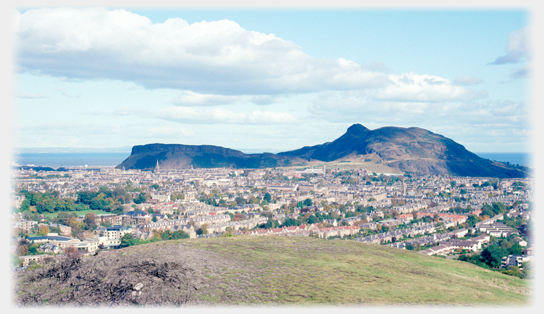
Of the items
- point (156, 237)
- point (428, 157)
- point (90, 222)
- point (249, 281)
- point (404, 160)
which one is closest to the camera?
point (249, 281)

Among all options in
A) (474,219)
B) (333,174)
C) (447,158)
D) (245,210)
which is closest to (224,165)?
(333,174)

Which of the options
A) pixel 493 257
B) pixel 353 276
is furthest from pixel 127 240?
pixel 353 276

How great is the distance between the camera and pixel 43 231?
2067 inches

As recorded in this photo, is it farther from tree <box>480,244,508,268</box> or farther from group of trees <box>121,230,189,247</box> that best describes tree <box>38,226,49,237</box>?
tree <box>480,244,508,268</box>

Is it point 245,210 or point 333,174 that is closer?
point 245,210

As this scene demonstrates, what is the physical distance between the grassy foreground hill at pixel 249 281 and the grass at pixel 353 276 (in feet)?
0.10

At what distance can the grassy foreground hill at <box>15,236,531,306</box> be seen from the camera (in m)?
11.9

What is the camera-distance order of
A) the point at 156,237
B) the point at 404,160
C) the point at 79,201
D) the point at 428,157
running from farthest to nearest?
1. the point at 428,157
2. the point at 404,160
3. the point at 79,201
4. the point at 156,237

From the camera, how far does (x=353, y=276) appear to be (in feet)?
47.8

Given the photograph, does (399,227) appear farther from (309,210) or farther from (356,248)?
(356,248)

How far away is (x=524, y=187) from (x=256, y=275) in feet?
351

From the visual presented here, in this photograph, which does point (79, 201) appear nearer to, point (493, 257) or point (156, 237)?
point (156, 237)

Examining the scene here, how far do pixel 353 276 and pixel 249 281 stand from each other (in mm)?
3359

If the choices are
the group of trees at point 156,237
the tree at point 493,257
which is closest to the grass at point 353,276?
the tree at point 493,257
